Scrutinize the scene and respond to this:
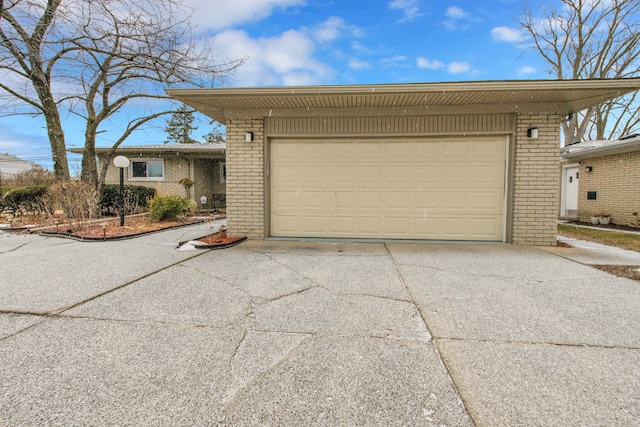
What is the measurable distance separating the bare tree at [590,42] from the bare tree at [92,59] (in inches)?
735

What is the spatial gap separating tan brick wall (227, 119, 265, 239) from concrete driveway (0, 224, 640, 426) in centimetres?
235

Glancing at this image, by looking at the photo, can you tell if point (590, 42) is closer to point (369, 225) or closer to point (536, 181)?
point (536, 181)

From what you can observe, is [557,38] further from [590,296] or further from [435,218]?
[590,296]

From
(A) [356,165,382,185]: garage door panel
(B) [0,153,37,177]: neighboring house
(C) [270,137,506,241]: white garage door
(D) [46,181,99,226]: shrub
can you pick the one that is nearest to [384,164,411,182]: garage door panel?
(C) [270,137,506,241]: white garage door

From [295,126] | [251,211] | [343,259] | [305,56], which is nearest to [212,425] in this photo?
[343,259]

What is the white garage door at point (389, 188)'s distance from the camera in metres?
6.29

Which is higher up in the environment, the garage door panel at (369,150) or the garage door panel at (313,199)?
the garage door panel at (369,150)

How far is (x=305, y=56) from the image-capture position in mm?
11062

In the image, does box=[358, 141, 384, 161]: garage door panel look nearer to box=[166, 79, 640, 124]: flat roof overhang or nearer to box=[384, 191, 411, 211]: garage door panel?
box=[166, 79, 640, 124]: flat roof overhang

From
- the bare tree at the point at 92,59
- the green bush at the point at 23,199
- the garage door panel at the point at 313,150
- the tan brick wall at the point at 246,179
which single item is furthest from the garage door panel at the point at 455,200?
the green bush at the point at 23,199

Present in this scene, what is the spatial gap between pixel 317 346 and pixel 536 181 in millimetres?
5867

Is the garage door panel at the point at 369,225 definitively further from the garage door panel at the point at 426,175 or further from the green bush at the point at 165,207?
the green bush at the point at 165,207

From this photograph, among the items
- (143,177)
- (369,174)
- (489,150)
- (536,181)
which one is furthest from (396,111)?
(143,177)

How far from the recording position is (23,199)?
9.70 metres
